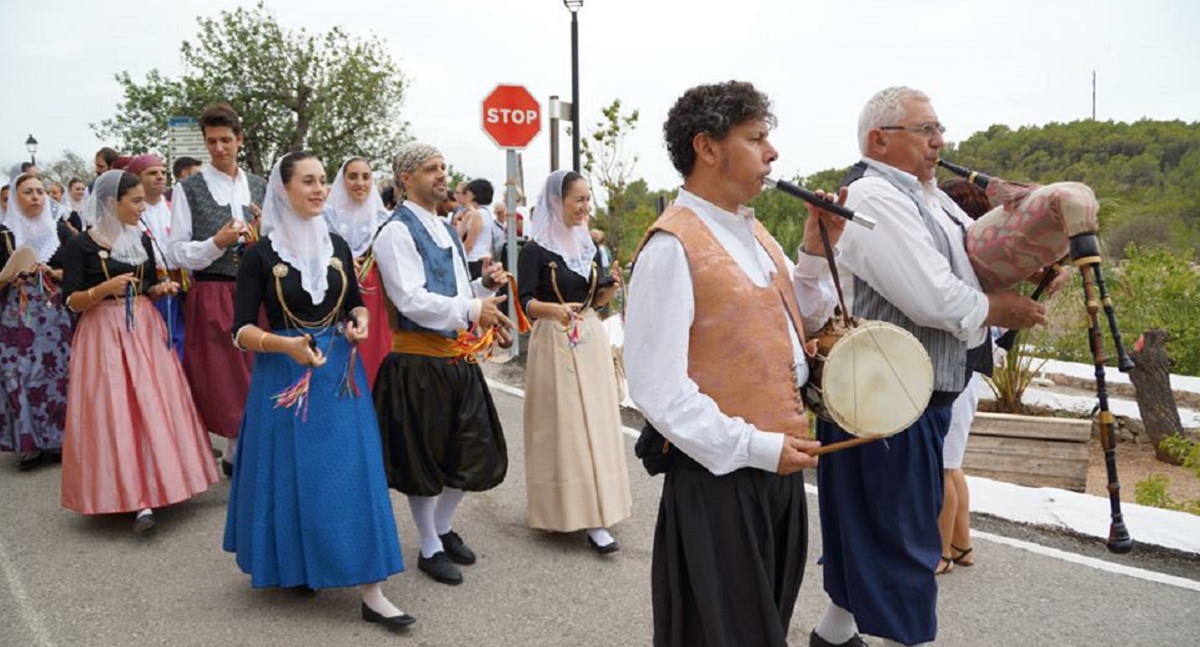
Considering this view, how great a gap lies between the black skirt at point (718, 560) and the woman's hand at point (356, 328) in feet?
5.96

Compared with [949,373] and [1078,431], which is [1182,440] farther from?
[949,373]

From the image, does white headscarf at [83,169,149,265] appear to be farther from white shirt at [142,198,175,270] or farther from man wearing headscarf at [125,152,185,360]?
white shirt at [142,198,175,270]

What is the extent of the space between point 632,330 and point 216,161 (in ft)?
13.9

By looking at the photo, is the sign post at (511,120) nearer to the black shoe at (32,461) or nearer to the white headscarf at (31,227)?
the white headscarf at (31,227)

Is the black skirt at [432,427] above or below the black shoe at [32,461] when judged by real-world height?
above

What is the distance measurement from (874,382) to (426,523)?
2.62 meters

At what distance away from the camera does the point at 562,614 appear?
3.85m

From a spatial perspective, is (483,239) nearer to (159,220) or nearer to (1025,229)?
(159,220)

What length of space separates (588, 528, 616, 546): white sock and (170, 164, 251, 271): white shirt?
2.70 m

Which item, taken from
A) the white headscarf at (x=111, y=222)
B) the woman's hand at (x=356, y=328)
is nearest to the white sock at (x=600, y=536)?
the woman's hand at (x=356, y=328)

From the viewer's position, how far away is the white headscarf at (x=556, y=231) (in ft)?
15.4

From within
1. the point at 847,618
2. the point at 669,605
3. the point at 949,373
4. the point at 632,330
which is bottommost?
the point at 847,618

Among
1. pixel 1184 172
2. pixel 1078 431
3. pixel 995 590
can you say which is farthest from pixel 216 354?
pixel 1184 172

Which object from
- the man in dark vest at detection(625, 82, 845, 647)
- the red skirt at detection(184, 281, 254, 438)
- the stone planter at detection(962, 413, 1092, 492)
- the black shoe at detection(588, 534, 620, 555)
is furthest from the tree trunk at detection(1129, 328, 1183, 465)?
the red skirt at detection(184, 281, 254, 438)
